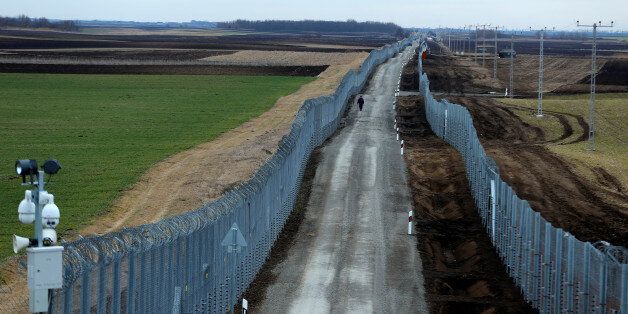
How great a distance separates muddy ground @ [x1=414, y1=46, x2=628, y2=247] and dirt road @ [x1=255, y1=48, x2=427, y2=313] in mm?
5258

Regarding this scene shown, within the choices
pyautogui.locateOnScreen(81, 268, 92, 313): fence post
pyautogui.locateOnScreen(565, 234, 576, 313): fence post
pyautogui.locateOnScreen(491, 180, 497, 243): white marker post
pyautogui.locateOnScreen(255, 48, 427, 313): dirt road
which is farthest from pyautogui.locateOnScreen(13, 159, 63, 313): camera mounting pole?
pyautogui.locateOnScreen(491, 180, 497, 243): white marker post

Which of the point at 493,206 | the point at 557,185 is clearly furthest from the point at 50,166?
the point at 557,185

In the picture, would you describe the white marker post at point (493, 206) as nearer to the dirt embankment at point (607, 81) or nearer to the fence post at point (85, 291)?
the fence post at point (85, 291)

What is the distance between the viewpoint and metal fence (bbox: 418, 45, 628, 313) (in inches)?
755

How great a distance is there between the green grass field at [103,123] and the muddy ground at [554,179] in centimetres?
1627

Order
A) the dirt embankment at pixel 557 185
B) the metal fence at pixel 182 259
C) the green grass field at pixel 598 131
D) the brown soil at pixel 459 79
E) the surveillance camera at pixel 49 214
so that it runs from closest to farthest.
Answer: the surveillance camera at pixel 49 214 < the metal fence at pixel 182 259 < the dirt embankment at pixel 557 185 < the green grass field at pixel 598 131 < the brown soil at pixel 459 79

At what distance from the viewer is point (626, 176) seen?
49.3 meters

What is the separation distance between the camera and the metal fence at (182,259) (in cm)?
1516

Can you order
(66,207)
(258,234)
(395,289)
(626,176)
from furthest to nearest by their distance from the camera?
1. (626,176)
2. (66,207)
3. (258,234)
4. (395,289)

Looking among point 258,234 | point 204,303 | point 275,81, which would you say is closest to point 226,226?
point 204,303

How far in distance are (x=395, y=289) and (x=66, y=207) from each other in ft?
51.1

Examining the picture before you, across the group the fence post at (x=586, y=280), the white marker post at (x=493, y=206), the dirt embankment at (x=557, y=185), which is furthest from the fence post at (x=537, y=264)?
the dirt embankment at (x=557, y=185)

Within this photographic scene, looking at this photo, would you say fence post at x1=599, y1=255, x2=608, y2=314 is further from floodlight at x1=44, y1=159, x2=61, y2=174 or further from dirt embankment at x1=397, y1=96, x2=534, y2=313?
floodlight at x1=44, y1=159, x2=61, y2=174

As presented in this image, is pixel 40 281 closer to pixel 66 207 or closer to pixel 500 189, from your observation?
pixel 500 189
